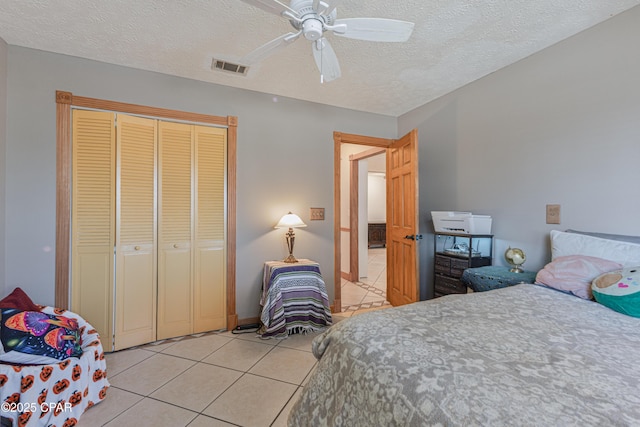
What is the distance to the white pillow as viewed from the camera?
160cm

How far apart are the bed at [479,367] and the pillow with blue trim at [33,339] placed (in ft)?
4.92

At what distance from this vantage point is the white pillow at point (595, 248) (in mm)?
1599

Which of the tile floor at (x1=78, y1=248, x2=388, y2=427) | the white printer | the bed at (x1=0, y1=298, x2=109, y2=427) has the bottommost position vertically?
the tile floor at (x1=78, y1=248, x2=388, y2=427)

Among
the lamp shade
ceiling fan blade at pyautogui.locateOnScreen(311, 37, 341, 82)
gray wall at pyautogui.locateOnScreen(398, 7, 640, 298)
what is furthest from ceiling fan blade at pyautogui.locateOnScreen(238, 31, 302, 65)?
gray wall at pyautogui.locateOnScreen(398, 7, 640, 298)

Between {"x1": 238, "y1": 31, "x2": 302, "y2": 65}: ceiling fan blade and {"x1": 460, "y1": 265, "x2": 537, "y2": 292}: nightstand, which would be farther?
{"x1": 460, "y1": 265, "x2": 537, "y2": 292}: nightstand

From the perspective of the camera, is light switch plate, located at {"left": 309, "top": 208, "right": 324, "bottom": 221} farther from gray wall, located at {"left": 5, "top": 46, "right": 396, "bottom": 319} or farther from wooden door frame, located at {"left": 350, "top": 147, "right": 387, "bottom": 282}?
wooden door frame, located at {"left": 350, "top": 147, "right": 387, "bottom": 282}

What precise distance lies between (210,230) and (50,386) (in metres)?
1.58

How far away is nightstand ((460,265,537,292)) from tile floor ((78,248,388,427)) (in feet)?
4.88

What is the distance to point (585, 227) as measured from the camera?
6.63ft

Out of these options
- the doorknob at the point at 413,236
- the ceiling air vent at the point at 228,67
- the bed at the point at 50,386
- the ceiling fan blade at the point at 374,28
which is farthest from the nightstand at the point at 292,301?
the ceiling fan blade at the point at 374,28

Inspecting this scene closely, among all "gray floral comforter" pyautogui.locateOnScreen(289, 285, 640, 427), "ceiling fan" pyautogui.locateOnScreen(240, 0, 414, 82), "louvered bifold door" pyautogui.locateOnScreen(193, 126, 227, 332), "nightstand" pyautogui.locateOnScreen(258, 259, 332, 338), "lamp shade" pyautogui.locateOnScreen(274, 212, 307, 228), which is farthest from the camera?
"lamp shade" pyautogui.locateOnScreen(274, 212, 307, 228)

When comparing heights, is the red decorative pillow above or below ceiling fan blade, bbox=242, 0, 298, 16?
below

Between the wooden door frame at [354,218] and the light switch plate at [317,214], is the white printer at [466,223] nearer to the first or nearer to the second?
the light switch plate at [317,214]

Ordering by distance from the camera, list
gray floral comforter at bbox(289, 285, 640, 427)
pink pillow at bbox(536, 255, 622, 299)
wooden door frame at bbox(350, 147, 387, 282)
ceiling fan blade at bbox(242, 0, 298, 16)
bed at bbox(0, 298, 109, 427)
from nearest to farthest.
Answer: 1. gray floral comforter at bbox(289, 285, 640, 427)
2. ceiling fan blade at bbox(242, 0, 298, 16)
3. bed at bbox(0, 298, 109, 427)
4. pink pillow at bbox(536, 255, 622, 299)
5. wooden door frame at bbox(350, 147, 387, 282)
